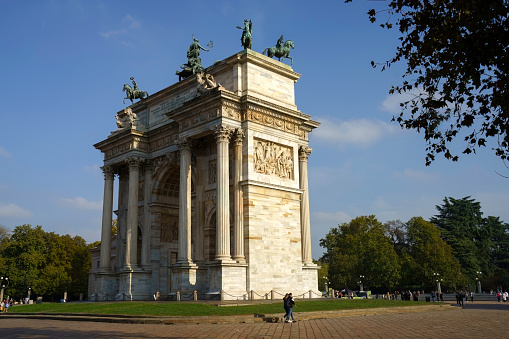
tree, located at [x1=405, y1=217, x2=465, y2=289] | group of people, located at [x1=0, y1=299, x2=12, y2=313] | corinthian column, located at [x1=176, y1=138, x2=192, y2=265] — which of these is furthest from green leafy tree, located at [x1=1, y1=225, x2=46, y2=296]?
tree, located at [x1=405, y1=217, x2=465, y2=289]

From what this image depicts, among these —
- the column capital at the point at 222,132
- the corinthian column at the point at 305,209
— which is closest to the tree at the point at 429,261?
the corinthian column at the point at 305,209

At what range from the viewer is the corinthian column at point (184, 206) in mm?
32156

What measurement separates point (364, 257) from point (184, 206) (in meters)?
47.1

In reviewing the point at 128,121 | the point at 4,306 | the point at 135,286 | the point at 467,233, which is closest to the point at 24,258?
the point at 4,306

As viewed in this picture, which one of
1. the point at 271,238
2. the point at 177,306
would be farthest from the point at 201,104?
the point at 177,306

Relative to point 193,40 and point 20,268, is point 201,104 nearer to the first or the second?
point 193,40

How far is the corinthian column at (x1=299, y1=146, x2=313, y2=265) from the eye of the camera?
3528 centimetres

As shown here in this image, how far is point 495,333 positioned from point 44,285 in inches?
2587

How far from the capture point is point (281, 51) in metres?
36.4

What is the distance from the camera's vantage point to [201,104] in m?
32.7

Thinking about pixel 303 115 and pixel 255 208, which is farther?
pixel 303 115

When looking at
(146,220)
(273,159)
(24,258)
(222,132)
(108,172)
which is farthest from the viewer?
(24,258)

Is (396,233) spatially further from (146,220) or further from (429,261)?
(146,220)

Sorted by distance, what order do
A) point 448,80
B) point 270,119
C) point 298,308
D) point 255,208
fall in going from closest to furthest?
point 448,80 < point 298,308 < point 255,208 < point 270,119
